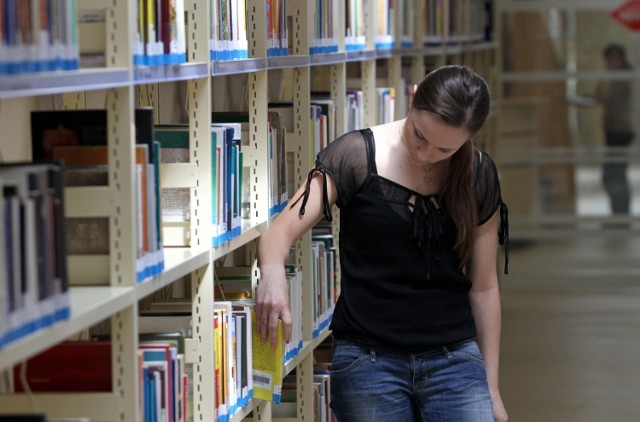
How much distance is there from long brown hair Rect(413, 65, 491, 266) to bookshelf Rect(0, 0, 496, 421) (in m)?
0.59

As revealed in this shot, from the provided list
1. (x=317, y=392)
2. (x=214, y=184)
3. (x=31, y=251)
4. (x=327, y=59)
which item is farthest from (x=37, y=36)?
(x=317, y=392)

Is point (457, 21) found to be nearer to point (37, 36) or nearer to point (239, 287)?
point (239, 287)

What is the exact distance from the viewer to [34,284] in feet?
6.47

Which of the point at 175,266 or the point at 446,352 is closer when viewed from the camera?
the point at 175,266

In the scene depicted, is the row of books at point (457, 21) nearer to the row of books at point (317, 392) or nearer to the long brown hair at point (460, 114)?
the row of books at point (317, 392)

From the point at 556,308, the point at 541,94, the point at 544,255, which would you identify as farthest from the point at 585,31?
the point at 556,308

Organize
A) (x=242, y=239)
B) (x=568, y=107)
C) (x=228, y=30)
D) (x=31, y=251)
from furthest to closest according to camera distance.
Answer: (x=568, y=107), (x=242, y=239), (x=228, y=30), (x=31, y=251)

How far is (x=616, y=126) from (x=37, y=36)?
32.3ft

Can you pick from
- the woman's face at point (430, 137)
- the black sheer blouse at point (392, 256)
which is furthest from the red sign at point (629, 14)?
the woman's face at point (430, 137)

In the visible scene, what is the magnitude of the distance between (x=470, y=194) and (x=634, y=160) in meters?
8.66

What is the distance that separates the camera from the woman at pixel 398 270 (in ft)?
9.56

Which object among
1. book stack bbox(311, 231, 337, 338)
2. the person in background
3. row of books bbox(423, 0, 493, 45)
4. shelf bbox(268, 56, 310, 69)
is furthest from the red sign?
shelf bbox(268, 56, 310, 69)

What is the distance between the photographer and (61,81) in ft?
6.79

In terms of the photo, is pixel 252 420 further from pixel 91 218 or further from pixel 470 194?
pixel 91 218
